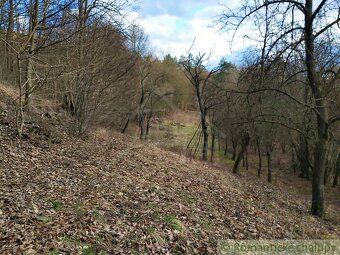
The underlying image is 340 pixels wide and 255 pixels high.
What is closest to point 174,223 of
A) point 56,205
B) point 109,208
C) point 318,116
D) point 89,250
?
point 109,208

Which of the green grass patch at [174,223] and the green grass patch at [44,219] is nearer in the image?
the green grass patch at [44,219]

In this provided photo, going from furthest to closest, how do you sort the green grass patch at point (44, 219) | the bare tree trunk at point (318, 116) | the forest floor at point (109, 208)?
the bare tree trunk at point (318, 116) → the green grass patch at point (44, 219) → the forest floor at point (109, 208)

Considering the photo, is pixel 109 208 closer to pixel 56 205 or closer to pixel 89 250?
pixel 56 205

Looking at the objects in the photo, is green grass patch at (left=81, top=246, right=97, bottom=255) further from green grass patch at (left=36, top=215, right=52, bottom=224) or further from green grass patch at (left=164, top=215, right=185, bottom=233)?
green grass patch at (left=164, top=215, right=185, bottom=233)

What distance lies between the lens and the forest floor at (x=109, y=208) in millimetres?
4828

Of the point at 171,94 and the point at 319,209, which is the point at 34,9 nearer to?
the point at 319,209

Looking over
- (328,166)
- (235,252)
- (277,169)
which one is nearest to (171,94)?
(277,169)

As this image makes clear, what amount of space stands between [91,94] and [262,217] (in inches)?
302

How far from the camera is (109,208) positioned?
6227 mm

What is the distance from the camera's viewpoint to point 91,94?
42.0ft

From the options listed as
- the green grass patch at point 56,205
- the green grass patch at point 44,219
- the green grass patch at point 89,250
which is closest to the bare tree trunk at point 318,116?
the green grass patch at point 56,205

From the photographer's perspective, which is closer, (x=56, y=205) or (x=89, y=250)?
(x=89, y=250)

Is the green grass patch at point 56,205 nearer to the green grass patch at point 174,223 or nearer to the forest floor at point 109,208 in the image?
the forest floor at point 109,208

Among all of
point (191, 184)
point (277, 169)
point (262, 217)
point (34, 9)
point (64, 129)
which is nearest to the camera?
point (262, 217)
